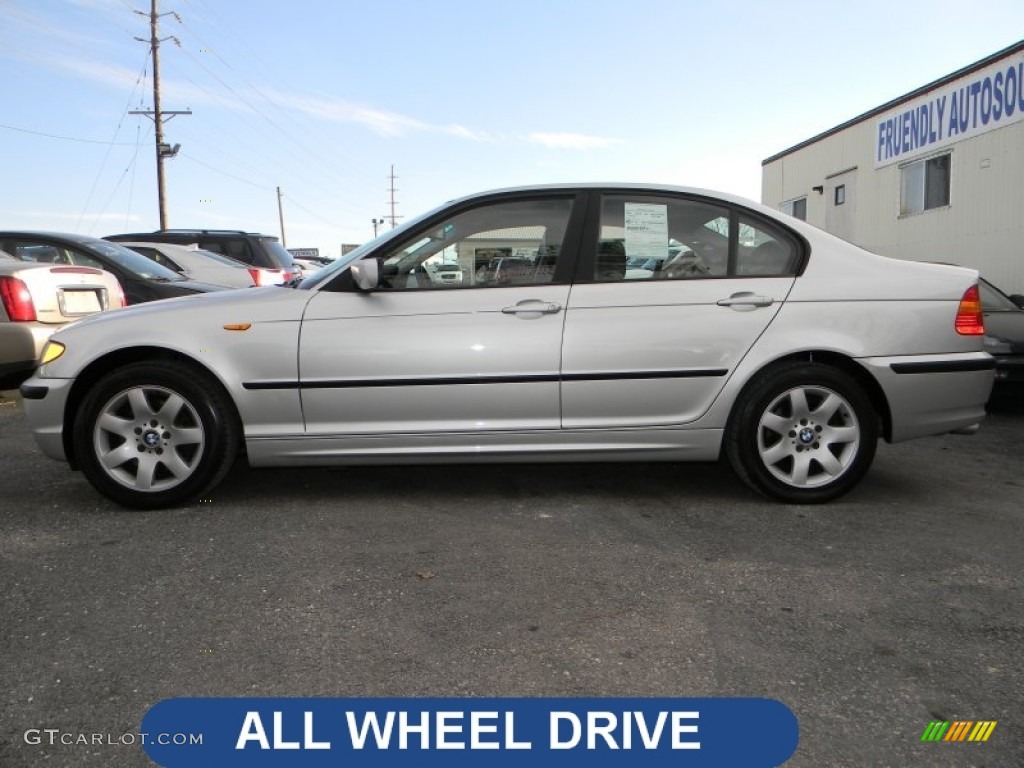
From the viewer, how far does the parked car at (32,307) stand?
6352mm

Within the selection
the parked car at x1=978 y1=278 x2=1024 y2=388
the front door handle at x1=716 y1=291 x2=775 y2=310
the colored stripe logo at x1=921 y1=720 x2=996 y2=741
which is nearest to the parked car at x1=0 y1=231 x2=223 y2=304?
the front door handle at x1=716 y1=291 x2=775 y2=310

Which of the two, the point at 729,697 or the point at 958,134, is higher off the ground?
the point at 958,134

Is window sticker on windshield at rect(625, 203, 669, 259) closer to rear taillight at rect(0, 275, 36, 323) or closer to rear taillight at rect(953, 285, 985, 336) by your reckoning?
rear taillight at rect(953, 285, 985, 336)

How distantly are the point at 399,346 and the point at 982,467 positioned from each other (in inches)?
142

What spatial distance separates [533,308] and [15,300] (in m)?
4.69

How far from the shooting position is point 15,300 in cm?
643

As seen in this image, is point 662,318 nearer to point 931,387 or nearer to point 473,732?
point 931,387

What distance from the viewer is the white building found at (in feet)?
35.3

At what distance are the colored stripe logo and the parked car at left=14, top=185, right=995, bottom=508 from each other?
1943 mm

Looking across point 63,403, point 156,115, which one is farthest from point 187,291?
point 156,115

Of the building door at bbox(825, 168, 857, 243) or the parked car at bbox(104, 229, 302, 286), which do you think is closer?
the parked car at bbox(104, 229, 302, 286)

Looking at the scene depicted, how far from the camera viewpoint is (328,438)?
3.99 metres

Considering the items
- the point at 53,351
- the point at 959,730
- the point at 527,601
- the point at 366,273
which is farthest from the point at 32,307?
the point at 959,730

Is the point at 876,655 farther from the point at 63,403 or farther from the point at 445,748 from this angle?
the point at 63,403
